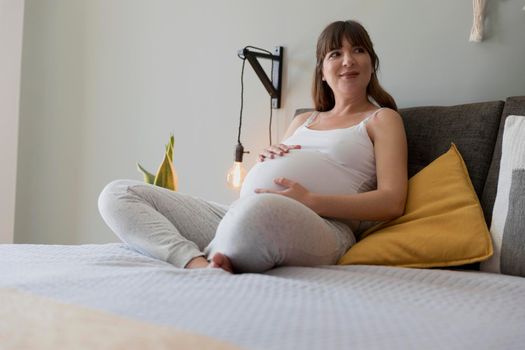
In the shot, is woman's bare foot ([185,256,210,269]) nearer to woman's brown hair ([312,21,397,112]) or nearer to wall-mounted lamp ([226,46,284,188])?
woman's brown hair ([312,21,397,112])

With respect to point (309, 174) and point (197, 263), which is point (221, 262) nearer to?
point (197, 263)

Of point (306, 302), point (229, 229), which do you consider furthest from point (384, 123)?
point (306, 302)

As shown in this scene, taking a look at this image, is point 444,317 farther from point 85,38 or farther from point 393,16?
point 85,38

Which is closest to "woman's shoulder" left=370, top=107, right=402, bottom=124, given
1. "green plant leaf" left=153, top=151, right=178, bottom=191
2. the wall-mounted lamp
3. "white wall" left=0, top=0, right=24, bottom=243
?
the wall-mounted lamp

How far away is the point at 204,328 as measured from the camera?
0.64 m

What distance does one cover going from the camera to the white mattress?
2.11 ft

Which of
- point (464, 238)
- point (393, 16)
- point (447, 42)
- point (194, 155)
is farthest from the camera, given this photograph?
point (194, 155)

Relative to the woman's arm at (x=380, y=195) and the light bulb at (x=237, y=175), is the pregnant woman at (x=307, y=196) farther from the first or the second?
the light bulb at (x=237, y=175)

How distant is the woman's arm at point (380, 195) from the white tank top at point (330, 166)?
5 centimetres

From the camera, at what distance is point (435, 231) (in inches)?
51.7

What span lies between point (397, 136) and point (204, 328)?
1.01 metres

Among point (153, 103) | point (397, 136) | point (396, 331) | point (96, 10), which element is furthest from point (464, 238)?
point (96, 10)

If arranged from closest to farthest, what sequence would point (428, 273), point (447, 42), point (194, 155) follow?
point (428, 273) → point (447, 42) → point (194, 155)

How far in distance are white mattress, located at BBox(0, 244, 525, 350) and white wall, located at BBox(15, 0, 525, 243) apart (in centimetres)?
86
